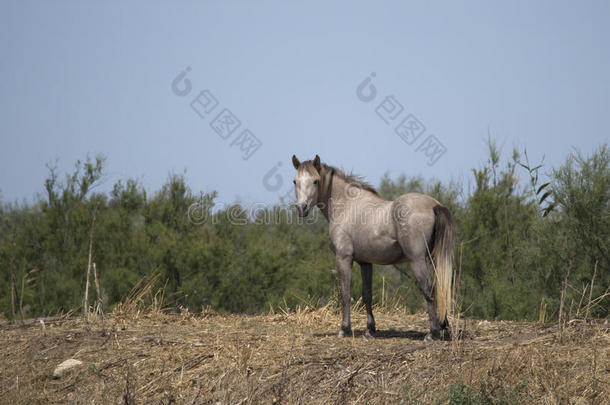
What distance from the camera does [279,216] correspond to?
78.5 ft

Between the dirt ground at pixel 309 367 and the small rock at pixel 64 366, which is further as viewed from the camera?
the small rock at pixel 64 366

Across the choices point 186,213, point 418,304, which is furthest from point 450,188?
point 186,213

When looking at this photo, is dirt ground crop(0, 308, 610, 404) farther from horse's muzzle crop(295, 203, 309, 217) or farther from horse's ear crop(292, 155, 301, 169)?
horse's ear crop(292, 155, 301, 169)

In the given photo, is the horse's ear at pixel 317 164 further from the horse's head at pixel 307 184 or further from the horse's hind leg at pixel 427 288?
the horse's hind leg at pixel 427 288

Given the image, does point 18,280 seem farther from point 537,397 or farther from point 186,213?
point 537,397

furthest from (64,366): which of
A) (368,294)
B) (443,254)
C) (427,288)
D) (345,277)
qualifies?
(443,254)

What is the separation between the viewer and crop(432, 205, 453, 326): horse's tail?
665 centimetres

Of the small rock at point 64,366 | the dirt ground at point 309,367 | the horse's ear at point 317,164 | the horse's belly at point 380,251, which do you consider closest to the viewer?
the dirt ground at point 309,367

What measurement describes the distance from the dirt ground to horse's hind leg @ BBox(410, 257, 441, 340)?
30cm

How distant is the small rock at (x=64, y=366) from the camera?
636cm

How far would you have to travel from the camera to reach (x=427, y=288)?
687cm

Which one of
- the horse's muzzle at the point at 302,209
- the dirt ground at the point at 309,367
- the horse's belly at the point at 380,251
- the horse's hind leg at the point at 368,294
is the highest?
the horse's muzzle at the point at 302,209

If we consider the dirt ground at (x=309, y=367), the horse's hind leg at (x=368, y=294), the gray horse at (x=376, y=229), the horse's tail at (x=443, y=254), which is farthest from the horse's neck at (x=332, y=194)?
the dirt ground at (x=309, y=367)

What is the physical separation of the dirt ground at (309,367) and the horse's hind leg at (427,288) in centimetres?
30
